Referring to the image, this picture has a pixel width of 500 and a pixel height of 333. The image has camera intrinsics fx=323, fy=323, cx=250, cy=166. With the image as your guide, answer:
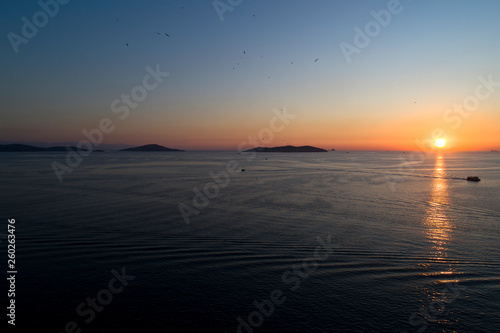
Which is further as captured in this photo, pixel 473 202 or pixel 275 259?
pixel 473 202

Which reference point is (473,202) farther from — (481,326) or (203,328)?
(203,328)

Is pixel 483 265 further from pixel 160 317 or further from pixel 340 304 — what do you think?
pixel 160 317

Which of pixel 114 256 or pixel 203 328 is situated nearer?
pixel 203 328

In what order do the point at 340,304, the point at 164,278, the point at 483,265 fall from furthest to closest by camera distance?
the point at 483,265
the point at 164,278
the point at 340,304

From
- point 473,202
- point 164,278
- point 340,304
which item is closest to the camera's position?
point 340,304

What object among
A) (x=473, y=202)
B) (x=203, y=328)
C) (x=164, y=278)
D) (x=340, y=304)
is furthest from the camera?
(x=473, y=202)

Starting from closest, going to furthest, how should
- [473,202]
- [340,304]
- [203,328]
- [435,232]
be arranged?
1. [203,328]
2. [340,304]
3. [435,232]
4. [473,202]

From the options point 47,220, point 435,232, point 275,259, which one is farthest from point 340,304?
point 47,220

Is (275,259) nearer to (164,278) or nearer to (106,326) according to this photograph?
→ (164,278)

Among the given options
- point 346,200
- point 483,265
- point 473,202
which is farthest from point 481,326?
point 473,202
